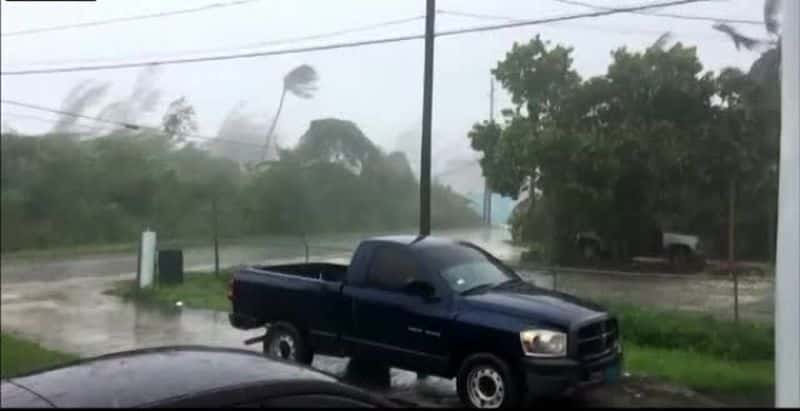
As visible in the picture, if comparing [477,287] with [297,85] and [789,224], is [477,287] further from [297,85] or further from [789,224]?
[297,85]

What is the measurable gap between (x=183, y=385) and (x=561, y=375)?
350cm

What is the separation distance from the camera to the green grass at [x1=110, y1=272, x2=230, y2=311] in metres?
9.73

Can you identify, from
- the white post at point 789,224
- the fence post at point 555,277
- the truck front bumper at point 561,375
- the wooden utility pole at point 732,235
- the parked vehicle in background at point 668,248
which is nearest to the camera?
the white post at point 789,224

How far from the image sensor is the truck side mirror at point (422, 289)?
6.98 m

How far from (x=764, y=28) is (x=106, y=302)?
7285mm

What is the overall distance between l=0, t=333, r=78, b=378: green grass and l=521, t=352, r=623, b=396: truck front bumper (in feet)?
12.1

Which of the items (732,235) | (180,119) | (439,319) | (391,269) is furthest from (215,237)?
(732,235)

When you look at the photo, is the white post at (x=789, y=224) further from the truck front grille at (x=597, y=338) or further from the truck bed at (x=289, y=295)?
the truck bed at (x=289, y=295)

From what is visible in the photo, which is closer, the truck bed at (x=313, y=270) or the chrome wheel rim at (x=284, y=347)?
the chrome wheel rim at (x=284, y=347)

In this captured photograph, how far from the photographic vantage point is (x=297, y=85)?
9992 mm

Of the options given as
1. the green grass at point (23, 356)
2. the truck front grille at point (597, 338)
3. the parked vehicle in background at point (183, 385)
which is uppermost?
the parked vehicle in background at point (183, 385)

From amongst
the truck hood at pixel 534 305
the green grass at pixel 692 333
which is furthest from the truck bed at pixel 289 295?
the green grass at pixel 692 333

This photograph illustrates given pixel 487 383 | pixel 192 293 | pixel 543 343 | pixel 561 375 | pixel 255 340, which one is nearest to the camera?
pixel 561 375

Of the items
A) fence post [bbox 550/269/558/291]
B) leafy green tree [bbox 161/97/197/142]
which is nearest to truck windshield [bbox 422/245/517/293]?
fence post [bbox 550/269/558/291]
